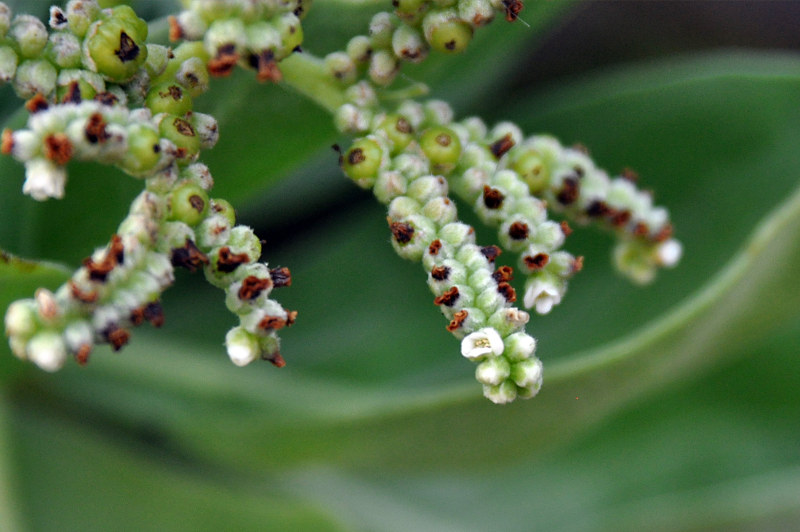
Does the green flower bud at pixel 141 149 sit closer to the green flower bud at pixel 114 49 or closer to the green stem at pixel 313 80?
the green flower bud at pixel 114 49

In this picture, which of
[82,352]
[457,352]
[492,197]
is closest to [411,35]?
[492,197]

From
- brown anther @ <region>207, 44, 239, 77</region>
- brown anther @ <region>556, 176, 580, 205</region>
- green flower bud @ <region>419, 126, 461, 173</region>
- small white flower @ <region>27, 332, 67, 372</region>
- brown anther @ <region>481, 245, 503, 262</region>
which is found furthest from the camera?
brown anther @ <region>556, 176, 580, 205</region>

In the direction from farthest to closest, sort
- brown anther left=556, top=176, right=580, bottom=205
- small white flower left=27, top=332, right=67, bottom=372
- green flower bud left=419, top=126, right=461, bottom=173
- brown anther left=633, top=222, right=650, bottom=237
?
brown anther left=633, top=222, right=650, bottom=237, brown anther left=556, top=176, right=580, bottom=205, green flower bud left=419, top=126, right=461, bottom=173, small white flower left=27, top=332, right=67, bottom=372

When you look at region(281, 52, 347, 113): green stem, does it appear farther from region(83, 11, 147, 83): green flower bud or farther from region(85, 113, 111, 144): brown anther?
region(85, 113, 111, 144): brown anther

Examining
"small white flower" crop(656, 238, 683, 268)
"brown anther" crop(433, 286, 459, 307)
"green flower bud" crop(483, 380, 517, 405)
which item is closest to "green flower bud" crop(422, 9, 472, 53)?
"brown anther" crop(433, 286, 459, 307)

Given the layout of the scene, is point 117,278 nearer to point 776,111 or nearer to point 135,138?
point 135,138

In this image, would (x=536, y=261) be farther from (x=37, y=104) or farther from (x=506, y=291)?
(x=37, y=104)

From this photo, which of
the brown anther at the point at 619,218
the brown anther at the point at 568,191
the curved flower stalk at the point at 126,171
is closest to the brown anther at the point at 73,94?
the curved flower stalk at the point at 126,171

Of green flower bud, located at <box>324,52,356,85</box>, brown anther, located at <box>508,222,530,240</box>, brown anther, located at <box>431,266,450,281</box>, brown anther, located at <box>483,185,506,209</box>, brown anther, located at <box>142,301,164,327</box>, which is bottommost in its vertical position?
brown anther, located at <box>142,301,164,327</box>

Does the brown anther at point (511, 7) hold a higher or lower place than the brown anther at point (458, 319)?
higher
